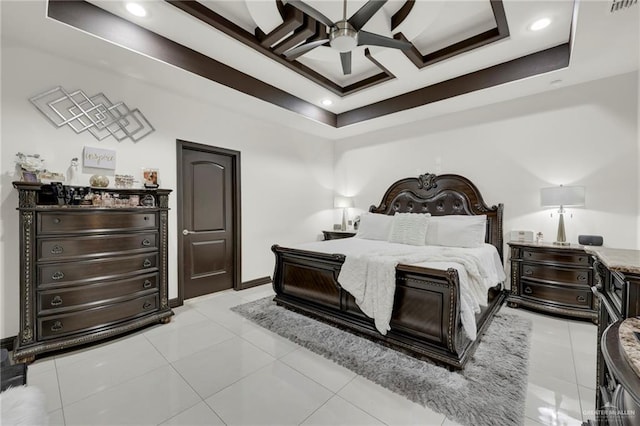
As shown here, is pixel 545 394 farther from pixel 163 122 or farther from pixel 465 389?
pixel 163 122

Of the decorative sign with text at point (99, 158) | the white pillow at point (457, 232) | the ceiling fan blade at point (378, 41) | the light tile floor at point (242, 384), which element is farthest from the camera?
the white pillow at point (457, 232)

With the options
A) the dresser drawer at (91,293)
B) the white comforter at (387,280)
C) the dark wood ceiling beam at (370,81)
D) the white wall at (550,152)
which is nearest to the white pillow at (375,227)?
the white wall at (550,152)

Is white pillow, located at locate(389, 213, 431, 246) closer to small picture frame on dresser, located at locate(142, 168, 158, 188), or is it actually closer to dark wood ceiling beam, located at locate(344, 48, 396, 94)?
dark wood ceiling beam, located at locate(344, 48, 396, 94)

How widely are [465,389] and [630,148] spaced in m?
3.38

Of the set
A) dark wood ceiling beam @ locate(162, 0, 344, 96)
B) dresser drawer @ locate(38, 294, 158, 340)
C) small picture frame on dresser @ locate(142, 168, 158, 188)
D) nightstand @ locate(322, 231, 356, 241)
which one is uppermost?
dark wood ceiling beam @ locate(162, 0, 344, 96)

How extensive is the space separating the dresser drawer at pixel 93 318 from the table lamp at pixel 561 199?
15.2 feet

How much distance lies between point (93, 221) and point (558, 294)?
4.91 meters

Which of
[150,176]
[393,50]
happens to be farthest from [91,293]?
[393,50]

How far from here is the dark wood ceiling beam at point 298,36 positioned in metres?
2.62

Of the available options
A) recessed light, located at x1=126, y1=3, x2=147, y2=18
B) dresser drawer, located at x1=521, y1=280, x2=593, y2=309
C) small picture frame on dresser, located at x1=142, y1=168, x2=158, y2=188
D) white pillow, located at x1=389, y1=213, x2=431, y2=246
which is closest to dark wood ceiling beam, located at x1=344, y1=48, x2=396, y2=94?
white pillow, located at x1=389, y1=213, x2=431, y2=246

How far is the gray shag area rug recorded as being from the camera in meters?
1.69

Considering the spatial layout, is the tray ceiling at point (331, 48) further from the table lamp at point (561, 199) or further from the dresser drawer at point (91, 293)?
the dresser drawer at point (91, 293)

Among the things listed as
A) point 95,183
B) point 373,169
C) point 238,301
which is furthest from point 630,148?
point 95,183

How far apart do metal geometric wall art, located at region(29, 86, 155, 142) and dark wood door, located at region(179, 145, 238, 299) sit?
2.04ft
